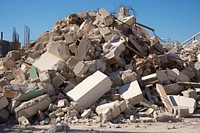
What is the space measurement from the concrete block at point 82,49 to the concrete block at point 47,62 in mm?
713

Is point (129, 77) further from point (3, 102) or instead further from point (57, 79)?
point (3, 102)

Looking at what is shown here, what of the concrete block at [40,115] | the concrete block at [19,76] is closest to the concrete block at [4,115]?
the concrete block at [40,115]

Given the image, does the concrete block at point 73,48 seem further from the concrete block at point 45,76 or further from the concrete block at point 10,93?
the concrete block at point 10,93

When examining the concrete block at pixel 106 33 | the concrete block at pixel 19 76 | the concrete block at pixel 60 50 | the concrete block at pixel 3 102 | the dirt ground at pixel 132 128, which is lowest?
the dirt ground at pixel 132 128

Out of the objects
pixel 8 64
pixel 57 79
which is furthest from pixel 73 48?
pixel 8 64

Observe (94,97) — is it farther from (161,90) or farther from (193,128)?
(193,128)

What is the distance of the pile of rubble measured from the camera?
7.52 meters

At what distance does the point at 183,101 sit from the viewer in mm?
8500

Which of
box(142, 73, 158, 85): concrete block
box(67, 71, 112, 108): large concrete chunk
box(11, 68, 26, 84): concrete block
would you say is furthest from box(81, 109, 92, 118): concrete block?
box(11, 68, 26, 84): concrete block

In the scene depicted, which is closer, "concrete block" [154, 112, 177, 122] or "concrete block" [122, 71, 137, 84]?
"concrete block" [154, 112, 177, 122]

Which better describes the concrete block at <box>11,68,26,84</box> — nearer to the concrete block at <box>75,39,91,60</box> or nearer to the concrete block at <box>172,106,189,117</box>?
the concrete block at <box>75,39,91,60</box>

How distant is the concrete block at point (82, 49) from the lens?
30.5 ft

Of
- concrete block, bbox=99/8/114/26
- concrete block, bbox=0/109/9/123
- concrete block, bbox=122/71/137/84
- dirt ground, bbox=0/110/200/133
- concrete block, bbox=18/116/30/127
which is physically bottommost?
dirt ground, bbox=0/110/200/133

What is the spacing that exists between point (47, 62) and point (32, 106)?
2.20 metres
